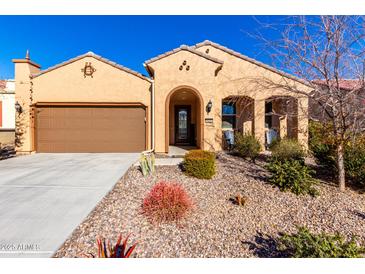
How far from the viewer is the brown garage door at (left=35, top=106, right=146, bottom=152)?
34.5 ft

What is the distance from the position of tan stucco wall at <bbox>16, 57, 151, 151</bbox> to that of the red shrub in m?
6.56

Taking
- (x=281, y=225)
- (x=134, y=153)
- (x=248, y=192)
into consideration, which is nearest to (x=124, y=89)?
(x=134, y=153)

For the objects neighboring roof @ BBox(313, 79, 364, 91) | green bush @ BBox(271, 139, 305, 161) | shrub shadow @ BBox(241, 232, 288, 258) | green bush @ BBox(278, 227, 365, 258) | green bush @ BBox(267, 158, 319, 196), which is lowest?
shrub shadow @ BBox(241, 232, 288, 258)

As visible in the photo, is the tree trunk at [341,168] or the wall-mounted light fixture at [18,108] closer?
the tree trunk at [341,168]

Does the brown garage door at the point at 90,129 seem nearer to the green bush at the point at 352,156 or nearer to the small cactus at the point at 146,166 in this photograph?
the small cactus at the point at 146,166

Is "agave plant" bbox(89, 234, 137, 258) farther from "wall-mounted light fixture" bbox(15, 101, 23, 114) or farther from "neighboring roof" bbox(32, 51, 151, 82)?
"wall-mounted light fixture" bbox(15, 101, 23, 114)

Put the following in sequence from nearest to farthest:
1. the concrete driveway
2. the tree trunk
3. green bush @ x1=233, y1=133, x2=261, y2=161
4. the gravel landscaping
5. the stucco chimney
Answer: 1. the concrete driveway
2. the gravel landscaping
3. the tree trunk
4. green bush @ x1=233, y1=133, x2=261, y2=161
5. the stucco chimney

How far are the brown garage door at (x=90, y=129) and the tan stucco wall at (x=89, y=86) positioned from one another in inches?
18.6

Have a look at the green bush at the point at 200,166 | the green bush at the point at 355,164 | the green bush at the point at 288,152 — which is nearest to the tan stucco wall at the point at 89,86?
the green bush at the point at 200,166

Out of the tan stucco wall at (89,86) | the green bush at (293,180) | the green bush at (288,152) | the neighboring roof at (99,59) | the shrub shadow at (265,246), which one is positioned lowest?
the shrub shadow at (265,246)

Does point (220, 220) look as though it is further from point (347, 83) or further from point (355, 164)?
point (347, 83)

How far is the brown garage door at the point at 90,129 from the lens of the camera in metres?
10.5

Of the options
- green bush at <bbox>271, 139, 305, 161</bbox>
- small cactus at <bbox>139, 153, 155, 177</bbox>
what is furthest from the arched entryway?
small cactus at <bbox>139, 153, 155, 177</bbox>
